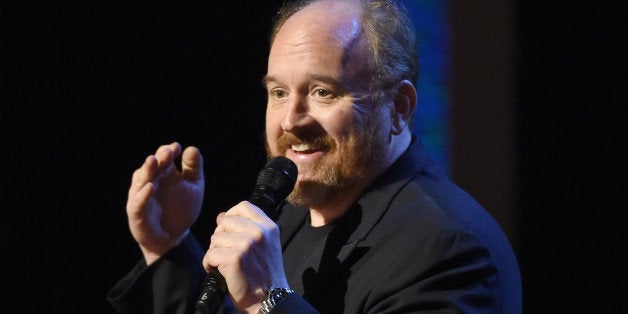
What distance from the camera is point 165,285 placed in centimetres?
189

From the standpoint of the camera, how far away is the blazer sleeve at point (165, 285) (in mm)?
1891

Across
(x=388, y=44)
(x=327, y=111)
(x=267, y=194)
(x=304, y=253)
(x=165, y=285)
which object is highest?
(x=388, y=44)

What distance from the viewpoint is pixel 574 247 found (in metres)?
2.16

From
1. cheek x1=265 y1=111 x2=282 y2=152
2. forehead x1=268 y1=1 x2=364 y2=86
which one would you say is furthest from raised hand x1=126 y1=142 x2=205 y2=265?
forehead x1=268 y1=1 x2=364 y2=86

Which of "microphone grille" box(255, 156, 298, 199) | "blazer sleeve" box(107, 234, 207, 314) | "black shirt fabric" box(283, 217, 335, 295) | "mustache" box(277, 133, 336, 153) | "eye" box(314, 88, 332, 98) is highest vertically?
"eye" box(314, 88, 332, 98)

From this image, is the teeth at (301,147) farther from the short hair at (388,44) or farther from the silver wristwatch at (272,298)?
the silver wristwatch at (272,298)

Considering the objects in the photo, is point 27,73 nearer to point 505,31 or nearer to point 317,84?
point 317,84

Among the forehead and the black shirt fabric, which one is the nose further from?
the black shirt fabric

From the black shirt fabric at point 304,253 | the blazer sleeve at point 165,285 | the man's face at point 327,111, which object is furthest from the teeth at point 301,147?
the blazer sleeve at point 165,285

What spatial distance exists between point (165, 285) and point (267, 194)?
560 millimetres

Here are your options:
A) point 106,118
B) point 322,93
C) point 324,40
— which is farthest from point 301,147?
point 106,118

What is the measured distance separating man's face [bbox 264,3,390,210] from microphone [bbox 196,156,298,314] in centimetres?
11

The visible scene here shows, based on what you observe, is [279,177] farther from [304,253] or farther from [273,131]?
[304,253]

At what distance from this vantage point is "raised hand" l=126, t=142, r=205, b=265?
6.03 feet
